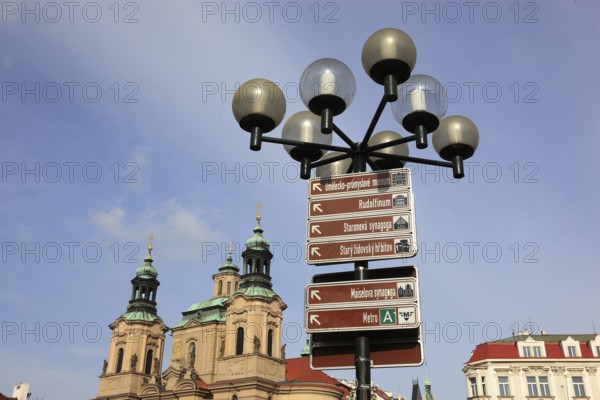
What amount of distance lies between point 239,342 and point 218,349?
22.0 ft

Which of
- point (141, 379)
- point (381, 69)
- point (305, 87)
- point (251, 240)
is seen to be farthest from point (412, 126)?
point (141, 379)

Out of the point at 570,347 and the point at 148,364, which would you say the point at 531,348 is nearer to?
the point at 570,347

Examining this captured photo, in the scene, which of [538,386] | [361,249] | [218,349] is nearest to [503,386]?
[538,386]

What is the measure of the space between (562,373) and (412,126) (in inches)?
1662

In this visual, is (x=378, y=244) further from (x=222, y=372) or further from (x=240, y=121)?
(x=222, y=372)

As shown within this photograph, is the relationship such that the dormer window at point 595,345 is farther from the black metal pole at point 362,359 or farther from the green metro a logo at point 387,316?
the green metro a logo at point 387,316

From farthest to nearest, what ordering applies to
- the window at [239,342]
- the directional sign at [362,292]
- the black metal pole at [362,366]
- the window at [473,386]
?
the window at [239,342] → the window at [473,386] → the directional sign at [362,292] → the black metal pole at [362,366]

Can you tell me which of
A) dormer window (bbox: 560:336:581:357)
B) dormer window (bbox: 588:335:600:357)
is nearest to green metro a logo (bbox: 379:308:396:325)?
dormer window (bbox: 560:336:581:357)

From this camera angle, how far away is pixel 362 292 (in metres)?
6.69

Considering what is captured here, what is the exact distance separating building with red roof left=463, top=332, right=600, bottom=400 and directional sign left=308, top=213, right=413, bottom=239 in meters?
39.8

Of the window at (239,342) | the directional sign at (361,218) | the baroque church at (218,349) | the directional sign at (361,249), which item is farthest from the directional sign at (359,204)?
the window at (239,342)

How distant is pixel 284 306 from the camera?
59.0 m

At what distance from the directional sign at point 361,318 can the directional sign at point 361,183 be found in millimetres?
1587

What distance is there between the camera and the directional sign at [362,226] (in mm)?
6992
